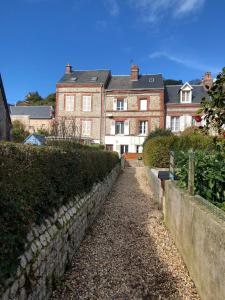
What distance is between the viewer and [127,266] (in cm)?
438

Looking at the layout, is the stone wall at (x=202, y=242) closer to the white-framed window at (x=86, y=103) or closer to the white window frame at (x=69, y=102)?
the white-framed window at (x=86, y=103)

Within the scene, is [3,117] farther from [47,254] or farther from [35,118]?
[35,118]

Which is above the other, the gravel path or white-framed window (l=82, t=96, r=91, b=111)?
white-framed window (l=82, t=96, r=91, b=111)

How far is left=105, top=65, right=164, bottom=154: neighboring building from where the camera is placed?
112ft

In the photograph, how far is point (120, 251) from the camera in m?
5.00

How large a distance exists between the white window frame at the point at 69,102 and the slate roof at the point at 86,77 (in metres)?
1.82

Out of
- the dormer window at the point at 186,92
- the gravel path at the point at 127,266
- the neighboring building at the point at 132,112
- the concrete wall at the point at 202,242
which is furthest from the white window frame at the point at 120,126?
the concrete wall at the point at 202,242

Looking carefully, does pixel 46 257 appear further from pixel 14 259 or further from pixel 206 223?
pixel 206 223

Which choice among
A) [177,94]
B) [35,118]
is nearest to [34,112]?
[35,118]

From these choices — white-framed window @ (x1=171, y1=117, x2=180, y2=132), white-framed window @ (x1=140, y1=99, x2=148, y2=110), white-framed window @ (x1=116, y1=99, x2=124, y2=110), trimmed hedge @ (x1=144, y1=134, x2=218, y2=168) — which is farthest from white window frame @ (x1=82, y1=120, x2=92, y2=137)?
trimmed hedge @ (x1=144, y1=134, x2=218, y2=168)

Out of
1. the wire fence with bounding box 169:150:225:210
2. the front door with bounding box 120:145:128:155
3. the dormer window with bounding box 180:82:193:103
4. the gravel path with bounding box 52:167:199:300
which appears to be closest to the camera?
the gravel path with bounding box 52:167:199:300

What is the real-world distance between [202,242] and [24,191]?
209cm

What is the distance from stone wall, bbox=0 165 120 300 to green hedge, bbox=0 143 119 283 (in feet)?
0.42

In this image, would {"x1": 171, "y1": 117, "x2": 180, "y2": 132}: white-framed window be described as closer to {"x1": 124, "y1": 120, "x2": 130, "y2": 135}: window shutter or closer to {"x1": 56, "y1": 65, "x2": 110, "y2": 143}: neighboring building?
{"x1": 124, "y1": 120, "x2": 130, "y2": 135}: window shutter
